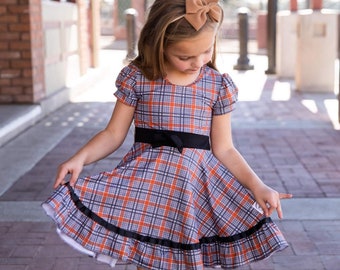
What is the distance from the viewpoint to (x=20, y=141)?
6699 mm

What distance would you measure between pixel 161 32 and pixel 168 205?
0.61m

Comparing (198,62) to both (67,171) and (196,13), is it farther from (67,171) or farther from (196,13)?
(67,171)

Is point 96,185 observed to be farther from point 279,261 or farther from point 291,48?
point 291,48

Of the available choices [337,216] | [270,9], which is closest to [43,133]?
[337,216]

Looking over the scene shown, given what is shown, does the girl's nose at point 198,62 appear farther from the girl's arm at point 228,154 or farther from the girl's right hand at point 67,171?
the girl's right hand at point 67,171

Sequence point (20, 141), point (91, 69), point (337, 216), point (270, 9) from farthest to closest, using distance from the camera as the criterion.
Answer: point (270, 9) < point (91, 69) < point (20, 141) < point (337, 216)

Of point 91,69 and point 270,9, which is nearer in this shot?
point 91,69

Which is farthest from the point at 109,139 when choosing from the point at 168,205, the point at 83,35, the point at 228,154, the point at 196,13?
the point at 83,35

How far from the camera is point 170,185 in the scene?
2480 millimetres

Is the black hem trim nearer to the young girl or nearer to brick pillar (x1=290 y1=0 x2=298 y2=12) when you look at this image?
the young girl

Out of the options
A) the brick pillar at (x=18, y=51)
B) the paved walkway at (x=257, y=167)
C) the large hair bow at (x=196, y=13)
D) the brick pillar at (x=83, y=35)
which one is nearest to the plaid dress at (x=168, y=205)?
the large hair bow at (x=196, y=13)

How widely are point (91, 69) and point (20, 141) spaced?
593 centimetres

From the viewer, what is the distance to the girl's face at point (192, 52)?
2344mm

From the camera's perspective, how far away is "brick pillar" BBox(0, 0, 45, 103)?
764 centimetres
